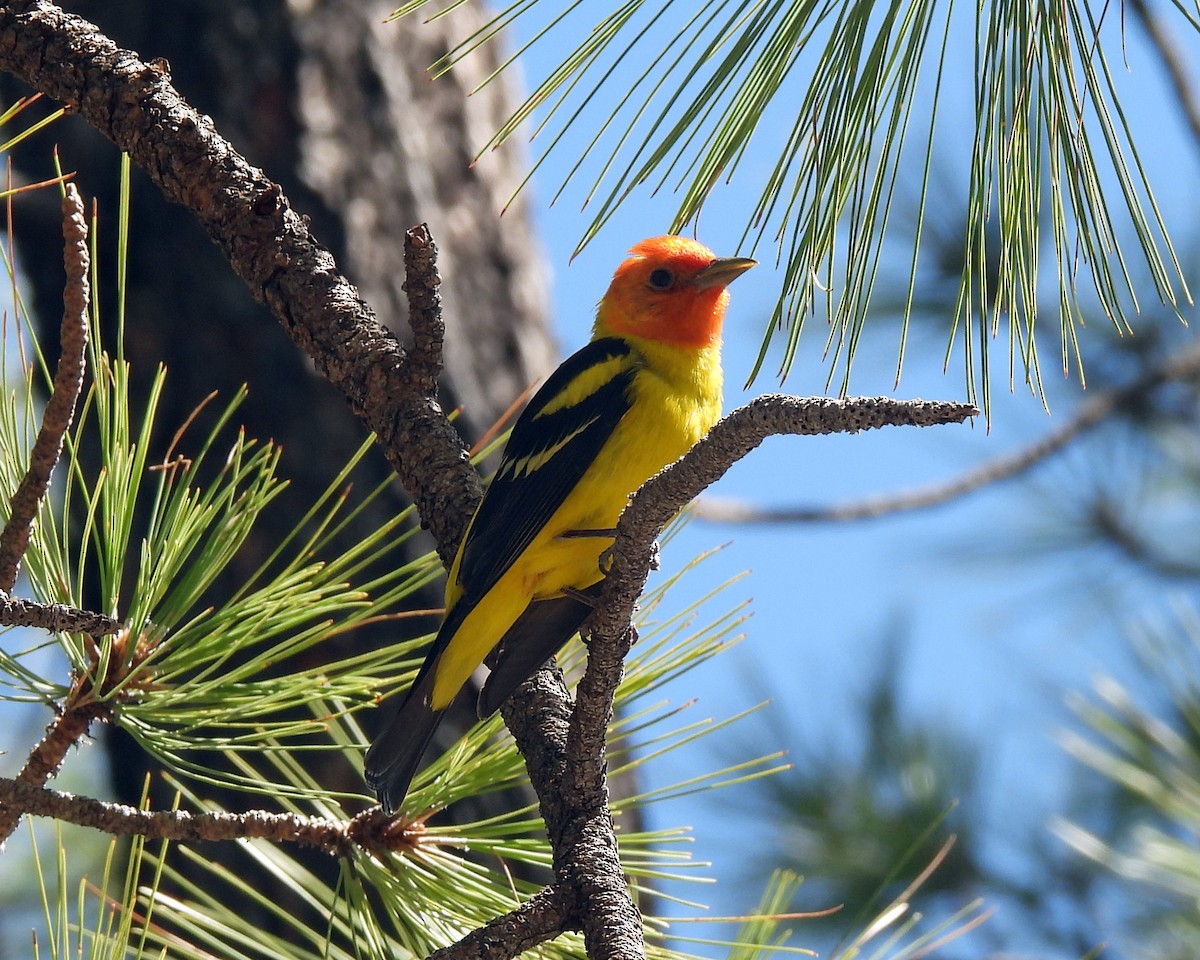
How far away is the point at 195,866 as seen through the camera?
3264 mm

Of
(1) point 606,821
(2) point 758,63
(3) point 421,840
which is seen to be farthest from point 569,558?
(2) point 758,63

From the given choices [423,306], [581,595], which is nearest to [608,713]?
[423,306]

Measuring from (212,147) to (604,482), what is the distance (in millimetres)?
1008

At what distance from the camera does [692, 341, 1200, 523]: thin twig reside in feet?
15.0

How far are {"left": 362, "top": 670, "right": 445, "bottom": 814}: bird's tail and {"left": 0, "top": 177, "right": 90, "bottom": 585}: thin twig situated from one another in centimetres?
68

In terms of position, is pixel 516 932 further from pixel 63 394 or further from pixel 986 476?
pixel 986 476

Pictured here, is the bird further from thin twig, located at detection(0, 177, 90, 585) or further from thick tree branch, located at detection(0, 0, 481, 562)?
thin twig, located at detection(0, 177, 90, 585)

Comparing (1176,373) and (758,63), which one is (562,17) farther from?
(1176,373)

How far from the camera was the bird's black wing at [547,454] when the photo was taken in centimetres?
246

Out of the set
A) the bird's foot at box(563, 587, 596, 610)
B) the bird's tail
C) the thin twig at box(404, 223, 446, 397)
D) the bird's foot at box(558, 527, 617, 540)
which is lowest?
the bird's tail

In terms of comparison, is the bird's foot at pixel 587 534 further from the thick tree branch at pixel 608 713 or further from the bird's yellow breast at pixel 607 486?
the thick tree branch at pixel 608 713

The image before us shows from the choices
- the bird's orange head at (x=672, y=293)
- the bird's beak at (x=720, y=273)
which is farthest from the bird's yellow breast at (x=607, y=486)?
the bird's beak at (x=720, y=273)

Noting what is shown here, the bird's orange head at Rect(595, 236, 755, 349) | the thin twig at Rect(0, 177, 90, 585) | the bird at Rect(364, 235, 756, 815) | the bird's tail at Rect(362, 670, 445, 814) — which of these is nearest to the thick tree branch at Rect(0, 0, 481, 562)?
the bird at Rect(364, 235, 756, 815)

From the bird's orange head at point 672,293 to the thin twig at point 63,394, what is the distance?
185 cm
